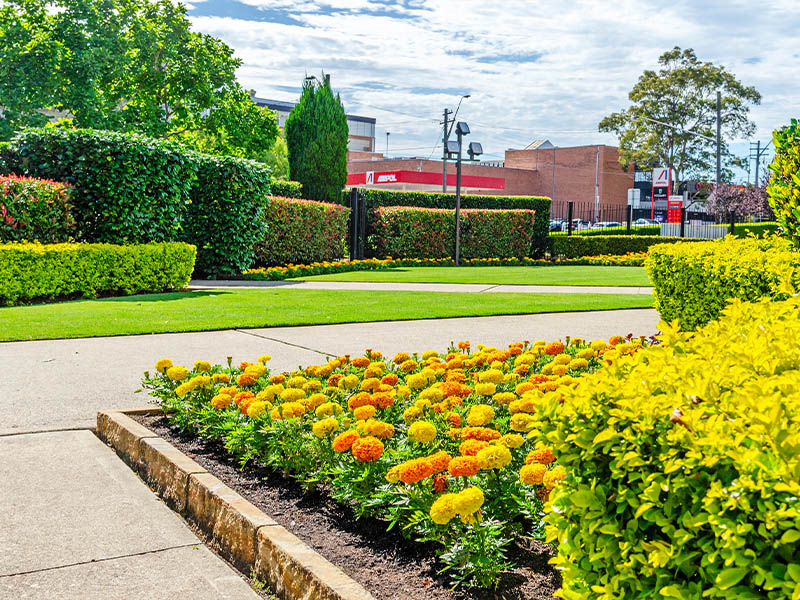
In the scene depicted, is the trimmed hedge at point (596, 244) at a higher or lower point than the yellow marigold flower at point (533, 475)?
higher

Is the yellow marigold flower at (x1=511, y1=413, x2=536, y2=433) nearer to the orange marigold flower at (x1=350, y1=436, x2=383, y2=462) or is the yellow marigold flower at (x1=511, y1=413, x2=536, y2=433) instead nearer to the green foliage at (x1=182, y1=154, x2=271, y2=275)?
the orange marigold flower at (x1=350, y1=436, x2=383, y2=462)

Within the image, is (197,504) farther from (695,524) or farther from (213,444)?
(695,524)

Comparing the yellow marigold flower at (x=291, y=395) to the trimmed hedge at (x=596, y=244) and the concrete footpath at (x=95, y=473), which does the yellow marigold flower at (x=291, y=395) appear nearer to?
the concrete footpath at (x=95, y=473)

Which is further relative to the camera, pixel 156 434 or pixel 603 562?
pixel 156 434

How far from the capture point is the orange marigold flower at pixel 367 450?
2883 mm

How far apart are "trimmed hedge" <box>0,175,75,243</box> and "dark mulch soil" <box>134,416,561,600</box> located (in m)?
9.57

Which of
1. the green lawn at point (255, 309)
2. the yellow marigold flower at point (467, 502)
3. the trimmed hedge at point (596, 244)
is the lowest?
the green lawn at point (255, 309)

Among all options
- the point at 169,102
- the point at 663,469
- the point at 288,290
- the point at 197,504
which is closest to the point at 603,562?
the point at 663,469

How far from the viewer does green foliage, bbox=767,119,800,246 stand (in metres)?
6.35

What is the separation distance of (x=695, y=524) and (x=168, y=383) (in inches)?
147

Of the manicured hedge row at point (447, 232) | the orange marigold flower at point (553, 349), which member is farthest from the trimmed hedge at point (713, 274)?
the manicured hedge row at point (447, 232)

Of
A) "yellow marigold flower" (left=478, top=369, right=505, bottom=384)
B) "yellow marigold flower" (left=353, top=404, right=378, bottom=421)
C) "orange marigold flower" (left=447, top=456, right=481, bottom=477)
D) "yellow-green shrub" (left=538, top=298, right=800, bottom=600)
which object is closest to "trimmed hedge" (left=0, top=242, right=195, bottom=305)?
"yellow marigold flower" (left=478, top=369, right=505, bottom=384)

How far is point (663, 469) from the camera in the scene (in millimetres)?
1562

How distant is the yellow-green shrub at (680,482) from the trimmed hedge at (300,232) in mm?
15688
